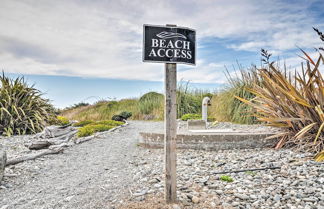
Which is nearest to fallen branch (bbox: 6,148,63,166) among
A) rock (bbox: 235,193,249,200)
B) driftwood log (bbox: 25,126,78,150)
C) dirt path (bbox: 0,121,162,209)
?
dirt path (bbox: 0,121,162,209)

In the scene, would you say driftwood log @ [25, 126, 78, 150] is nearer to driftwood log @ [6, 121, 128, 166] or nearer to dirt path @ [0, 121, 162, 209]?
driftwood log @ [6, 121, 128, 166]

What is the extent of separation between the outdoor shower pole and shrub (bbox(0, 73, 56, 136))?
697 cm

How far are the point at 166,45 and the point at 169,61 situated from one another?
0.19 m

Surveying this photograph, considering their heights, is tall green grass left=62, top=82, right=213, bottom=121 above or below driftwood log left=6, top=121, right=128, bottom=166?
above

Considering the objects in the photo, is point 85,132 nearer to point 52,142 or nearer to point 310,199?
point 52,142

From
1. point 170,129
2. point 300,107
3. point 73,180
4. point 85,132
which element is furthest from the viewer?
point 85,132

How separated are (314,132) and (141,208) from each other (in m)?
3.71

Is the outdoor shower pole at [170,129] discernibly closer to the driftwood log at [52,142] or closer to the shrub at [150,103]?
the driftwood log at [52,142]

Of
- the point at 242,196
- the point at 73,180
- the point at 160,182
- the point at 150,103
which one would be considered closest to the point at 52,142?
the point at 73,180

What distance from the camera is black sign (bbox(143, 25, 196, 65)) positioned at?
3035mm

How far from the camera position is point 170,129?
118 inches

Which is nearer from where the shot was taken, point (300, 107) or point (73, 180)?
point (73, 180)

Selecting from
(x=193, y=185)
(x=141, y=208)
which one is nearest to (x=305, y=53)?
(x=193, y=185)

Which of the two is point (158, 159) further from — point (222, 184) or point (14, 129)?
point (14, 129)
